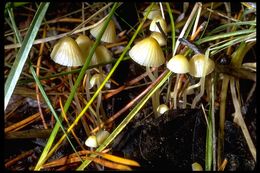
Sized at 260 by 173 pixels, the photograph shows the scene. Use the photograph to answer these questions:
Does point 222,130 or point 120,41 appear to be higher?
point 120,41

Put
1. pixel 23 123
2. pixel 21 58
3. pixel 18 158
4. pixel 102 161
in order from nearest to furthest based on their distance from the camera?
1. pixel 21 58
2. pixel 102 161
3. pixel 18 158
4. pixel 23 123

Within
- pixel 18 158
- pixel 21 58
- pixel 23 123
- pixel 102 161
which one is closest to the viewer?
pixel 21 58

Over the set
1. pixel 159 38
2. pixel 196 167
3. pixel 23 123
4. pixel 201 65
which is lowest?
pixel 196 167

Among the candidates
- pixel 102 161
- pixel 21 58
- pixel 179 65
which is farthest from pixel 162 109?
pixel 21 58

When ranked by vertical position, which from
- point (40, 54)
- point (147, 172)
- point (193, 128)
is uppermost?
point (40, 54)

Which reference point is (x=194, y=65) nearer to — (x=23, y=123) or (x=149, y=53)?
(x=149, y=53)

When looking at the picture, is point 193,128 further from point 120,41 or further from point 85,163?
point 120,41

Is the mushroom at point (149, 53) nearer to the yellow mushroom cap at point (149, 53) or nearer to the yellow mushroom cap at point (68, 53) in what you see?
the yellow mushroom cap at point (149, 53)

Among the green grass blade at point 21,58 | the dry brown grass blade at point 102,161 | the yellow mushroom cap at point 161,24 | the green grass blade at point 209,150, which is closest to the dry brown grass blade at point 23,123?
the dry brown grass blade at point 102,161

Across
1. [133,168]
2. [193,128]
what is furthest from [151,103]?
[133,168]
